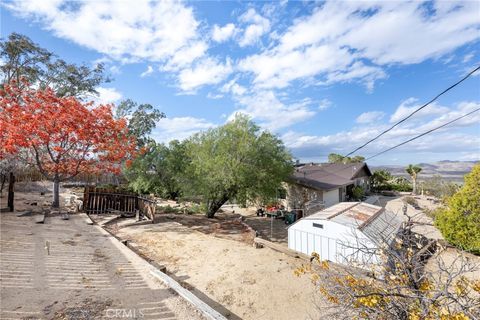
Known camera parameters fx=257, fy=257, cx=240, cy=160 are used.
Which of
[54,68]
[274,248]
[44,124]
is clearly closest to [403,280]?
[274,248]

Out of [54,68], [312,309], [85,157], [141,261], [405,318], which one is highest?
[54,68]

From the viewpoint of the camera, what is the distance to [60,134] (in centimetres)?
1359

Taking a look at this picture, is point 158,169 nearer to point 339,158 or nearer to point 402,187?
point 339,158

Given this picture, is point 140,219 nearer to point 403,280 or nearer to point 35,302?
point 35,302

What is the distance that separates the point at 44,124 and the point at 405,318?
52.1 ft

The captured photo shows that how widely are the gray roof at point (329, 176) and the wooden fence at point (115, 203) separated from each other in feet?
40.8

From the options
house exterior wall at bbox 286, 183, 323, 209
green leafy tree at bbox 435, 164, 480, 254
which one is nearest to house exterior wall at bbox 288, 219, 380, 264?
green leafy tree at bbox 435, 164, 480, 254

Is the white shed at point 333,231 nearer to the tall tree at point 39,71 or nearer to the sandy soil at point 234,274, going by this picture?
the sandy soil at point 234,274

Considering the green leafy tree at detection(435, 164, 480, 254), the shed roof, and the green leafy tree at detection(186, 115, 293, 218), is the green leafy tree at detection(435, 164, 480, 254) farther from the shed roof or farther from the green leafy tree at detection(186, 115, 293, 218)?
the green leafy tree at detection(186, 115, 293, 218)

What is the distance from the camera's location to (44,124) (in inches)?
510

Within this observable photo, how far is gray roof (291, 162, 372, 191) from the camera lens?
21941 millimetres

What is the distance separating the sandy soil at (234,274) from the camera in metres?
6.55

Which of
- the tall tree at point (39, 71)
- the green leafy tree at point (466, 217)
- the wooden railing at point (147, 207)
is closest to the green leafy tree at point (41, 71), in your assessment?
the tall tree at point (39, 71)

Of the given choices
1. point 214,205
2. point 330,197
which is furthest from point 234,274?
point 330,197
